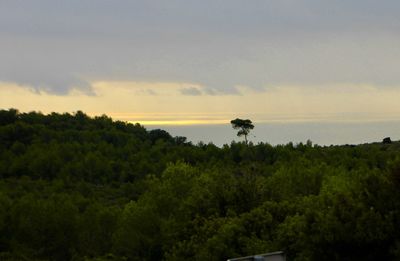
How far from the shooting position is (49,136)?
136 metres

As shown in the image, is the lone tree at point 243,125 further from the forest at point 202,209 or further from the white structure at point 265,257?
the white structure at point 265,257

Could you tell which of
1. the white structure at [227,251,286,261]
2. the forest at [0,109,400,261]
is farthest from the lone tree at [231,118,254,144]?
the white structure at [227,251,286,261]

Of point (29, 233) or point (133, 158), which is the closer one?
point (29, 233)

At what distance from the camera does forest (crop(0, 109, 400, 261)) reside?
23.2m

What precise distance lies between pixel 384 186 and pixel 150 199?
2345 centimetres

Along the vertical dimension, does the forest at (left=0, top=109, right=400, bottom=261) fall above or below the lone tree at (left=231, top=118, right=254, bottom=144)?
below

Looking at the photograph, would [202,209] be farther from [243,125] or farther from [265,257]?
[243,125]

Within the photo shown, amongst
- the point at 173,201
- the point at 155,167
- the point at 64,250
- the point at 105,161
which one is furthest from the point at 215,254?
the point at 105,161

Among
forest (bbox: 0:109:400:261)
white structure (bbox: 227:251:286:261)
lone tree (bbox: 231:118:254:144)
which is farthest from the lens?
lone tree (bbox: 231:118:254:144)

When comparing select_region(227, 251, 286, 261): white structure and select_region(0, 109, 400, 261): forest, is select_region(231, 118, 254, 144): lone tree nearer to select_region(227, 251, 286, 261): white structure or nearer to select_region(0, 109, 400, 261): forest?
select_region(0, 109, 400, 261): forest

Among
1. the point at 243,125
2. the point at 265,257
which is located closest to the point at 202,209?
the point at 265,257

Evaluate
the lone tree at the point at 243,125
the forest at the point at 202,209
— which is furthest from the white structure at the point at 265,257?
the lone tree at the point at 243,125

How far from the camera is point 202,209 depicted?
117ft

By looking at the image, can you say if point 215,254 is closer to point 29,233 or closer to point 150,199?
point 150,199
